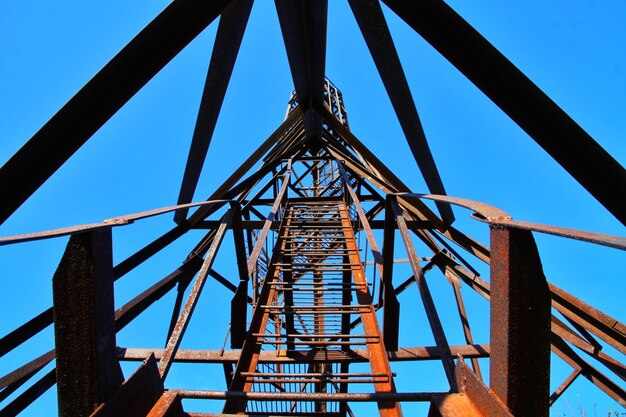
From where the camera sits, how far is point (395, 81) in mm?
4582

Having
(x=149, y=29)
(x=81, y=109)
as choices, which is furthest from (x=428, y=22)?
(x=81, y=109)

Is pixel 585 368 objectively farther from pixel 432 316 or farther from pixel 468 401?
pixel 468 401

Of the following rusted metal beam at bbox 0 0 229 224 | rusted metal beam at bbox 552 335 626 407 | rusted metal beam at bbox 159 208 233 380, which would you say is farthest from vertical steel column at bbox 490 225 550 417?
rusted metal beam at bbox 552 335 626 407

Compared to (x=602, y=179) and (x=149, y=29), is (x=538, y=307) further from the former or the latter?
(x=149, y=29)

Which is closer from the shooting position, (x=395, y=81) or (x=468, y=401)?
(x=468, y=401)

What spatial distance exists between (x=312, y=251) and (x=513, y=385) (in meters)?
4.92

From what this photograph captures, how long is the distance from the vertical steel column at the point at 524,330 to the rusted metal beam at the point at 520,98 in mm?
1617

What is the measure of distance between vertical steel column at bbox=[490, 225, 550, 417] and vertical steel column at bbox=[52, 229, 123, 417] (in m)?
1.70

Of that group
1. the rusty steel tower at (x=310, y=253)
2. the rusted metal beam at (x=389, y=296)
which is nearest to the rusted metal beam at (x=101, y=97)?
the rusty steel tower at (x=310, y=253)

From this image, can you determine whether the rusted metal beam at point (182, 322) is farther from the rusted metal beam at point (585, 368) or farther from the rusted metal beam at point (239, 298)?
the rusted metal beam at point (585, 368)

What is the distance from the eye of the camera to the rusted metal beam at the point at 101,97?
110 inches

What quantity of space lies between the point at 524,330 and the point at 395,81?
340cm

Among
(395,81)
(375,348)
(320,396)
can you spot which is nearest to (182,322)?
(320,396)

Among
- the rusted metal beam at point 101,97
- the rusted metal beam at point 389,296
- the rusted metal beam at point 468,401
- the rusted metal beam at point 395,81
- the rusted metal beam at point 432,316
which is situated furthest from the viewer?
the rusted metal beam at point 395,81
